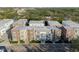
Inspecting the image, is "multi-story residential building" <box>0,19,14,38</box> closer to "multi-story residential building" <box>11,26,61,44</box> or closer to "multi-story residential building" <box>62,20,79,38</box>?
"multi-story residential building" <box>11,26,61,44</box>

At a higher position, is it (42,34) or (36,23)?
(36,23)

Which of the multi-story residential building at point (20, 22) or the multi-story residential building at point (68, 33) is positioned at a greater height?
the multi-story residential building at point (20, 22)

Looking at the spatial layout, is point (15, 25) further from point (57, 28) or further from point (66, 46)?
point (66, 46)

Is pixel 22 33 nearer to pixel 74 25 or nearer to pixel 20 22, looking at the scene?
pixel 20 22

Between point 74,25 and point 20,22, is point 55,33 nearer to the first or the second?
point 74,25

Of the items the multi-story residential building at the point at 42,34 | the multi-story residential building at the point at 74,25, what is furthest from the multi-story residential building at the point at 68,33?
the multi-story residential building at the point at 42,34

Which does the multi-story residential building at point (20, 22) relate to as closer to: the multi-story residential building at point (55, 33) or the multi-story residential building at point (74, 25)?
the multi-story residential building at point (55, 33)

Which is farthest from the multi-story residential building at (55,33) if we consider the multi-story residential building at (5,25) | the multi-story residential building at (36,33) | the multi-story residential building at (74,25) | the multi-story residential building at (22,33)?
the multi-story residential building at (5,25)

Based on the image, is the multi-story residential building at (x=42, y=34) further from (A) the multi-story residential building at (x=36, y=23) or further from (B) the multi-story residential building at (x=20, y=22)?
(B) the multi-story residential building at (x=20, y=22)

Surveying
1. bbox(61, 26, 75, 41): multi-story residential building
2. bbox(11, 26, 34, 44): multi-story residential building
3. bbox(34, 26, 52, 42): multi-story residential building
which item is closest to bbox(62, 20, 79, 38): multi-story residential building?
bbox(61, 26, 75, 41): multi-story residential building

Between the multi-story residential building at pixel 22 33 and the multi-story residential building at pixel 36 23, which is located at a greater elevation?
the multi-story residential building at pixel 36 23

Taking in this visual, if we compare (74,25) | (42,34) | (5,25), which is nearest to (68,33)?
(74,25)
